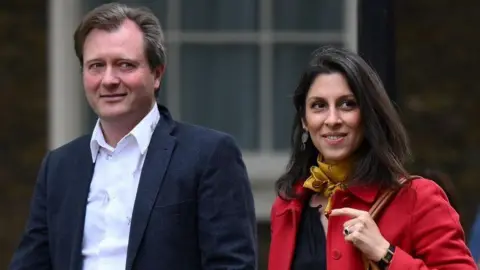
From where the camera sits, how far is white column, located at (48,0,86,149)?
24.7 feet

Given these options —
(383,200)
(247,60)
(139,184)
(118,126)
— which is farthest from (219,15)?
(383,200)

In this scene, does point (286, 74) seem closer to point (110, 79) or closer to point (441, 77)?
point (441, 77)

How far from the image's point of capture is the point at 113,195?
148 inches

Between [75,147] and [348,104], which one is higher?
[348,104]

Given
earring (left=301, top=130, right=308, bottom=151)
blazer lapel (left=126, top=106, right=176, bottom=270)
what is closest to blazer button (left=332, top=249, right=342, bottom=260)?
earring (left=301, top=130, right=308, bottom=151)

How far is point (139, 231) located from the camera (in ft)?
12.0

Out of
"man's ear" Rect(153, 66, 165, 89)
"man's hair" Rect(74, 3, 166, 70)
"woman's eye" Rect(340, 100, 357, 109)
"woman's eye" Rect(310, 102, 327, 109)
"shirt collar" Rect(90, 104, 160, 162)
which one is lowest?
"shirt collar" Rect(90, 104, 160, 162)

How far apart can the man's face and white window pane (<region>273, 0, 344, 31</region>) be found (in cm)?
403

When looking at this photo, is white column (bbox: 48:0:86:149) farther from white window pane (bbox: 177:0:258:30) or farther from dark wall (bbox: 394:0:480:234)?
dark wall (bbox: 394:0:480:234)

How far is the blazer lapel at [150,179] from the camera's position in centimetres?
364

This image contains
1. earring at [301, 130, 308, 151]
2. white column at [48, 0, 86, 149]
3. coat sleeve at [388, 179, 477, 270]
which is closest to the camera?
coat sleeve at [388, 179, 477, 270]

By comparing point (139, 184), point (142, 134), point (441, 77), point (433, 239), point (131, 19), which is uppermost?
point (131, 19)

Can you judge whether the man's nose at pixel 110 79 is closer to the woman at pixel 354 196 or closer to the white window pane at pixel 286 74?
the woman at pixel 354 196

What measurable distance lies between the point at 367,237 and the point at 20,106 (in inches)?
184
